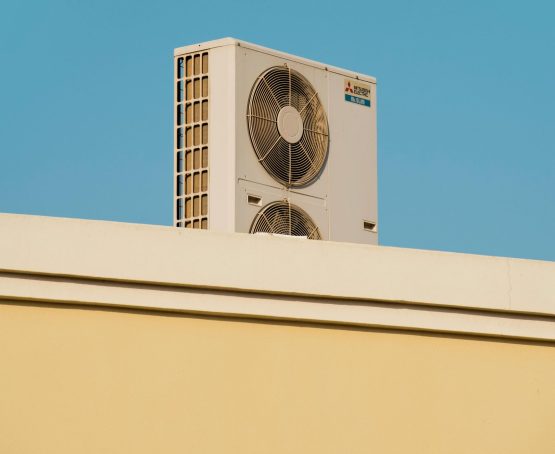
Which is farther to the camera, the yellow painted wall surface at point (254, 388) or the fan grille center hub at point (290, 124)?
the fan grille center hub at point (290, 124)

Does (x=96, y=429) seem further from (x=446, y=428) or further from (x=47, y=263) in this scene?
(x=446, y=428)

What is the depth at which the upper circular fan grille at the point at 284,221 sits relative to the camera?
23.6 feet

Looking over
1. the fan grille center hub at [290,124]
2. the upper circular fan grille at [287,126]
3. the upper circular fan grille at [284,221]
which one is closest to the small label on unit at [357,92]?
the upper circular fan grille at [287,126]

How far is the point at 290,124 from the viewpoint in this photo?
773 centimetres

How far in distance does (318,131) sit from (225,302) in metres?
2.64

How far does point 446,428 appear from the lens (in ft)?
18.8

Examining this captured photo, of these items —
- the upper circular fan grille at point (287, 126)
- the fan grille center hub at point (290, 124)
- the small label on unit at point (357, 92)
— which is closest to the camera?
the upper circular fan grille at point (287, 126)

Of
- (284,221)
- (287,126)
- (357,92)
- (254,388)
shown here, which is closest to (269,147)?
(287,126)

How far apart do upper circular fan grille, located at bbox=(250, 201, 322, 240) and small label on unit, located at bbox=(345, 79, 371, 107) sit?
102 cm

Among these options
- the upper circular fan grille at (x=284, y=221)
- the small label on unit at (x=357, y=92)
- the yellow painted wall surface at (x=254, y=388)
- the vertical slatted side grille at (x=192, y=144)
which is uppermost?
the small label on unit at (x=357, y=92)

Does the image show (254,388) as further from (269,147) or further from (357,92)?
(357,92)

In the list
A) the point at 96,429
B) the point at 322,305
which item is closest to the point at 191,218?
the point at 322,305

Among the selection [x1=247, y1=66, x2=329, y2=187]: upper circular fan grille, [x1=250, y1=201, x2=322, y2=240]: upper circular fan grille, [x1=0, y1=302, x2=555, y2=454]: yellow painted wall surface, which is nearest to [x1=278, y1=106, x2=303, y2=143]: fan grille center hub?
[x1=247, y1=66, x2=329, y2=187]: upper circular fan grille

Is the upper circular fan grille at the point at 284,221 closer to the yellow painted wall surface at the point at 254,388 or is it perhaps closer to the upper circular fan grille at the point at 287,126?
the upper circular fan grille at the point at 287,126
